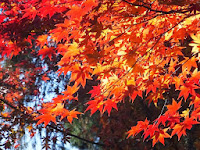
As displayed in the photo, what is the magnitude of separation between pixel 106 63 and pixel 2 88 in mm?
3012

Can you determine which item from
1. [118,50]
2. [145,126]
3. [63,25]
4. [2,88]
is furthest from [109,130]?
[63,25]

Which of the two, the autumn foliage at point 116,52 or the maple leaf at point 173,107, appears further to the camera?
the maple leaf at point 173,107

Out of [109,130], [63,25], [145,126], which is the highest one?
[63,25]

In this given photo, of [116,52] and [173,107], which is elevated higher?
[116,52]

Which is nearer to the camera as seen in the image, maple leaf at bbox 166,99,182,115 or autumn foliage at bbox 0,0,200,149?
autumn foliage at bbox 0,0,200,149

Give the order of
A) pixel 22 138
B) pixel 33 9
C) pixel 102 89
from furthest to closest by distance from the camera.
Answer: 1. pixel 22 138
2. pixel 102 89
3. pixel 33 9

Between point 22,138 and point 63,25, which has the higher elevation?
point 63,25

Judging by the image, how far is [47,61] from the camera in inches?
235

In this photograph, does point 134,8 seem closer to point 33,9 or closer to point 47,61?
point 33,9

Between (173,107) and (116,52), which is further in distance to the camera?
(116,52)

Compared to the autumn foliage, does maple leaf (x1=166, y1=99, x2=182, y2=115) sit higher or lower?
lower

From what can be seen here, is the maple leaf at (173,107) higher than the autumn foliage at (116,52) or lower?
lower

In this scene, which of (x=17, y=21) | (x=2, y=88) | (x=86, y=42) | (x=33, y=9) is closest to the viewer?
(x=86, y=42)

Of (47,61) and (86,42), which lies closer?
(86,42)
